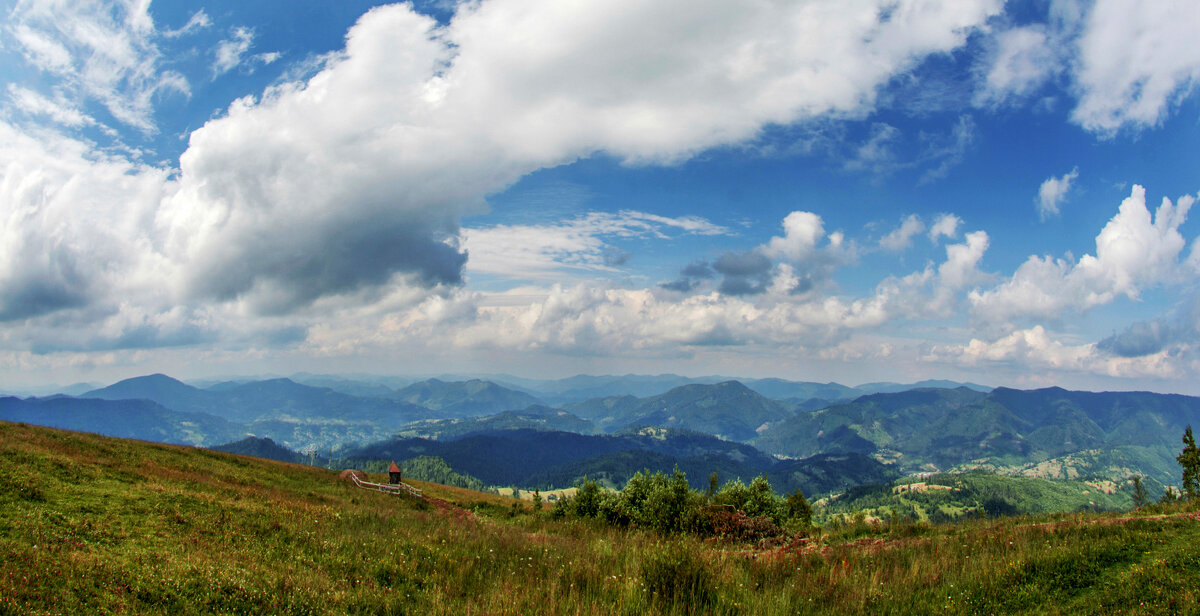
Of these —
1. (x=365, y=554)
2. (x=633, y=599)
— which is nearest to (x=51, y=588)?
(x=365, y=554)

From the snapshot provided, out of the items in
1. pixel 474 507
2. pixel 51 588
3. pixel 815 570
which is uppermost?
pixel 51 588

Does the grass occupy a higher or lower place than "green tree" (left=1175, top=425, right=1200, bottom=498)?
higher

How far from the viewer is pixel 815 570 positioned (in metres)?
10.6

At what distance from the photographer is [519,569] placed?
10555 mm

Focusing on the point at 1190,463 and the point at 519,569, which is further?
the point at 1190,463

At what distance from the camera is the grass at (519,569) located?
8.20 metres

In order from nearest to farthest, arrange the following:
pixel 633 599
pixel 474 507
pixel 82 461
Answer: pixel 633 599 < pixel 82 461 < pixel 474 507

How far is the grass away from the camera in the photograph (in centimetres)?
820

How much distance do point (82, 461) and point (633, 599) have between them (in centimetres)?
2572

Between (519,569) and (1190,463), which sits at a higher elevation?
(519,569)

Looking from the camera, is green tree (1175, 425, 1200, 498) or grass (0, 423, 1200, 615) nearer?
grass (0, 423, 1200, 615)

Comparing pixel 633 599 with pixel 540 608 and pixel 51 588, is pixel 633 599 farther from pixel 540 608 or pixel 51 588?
pixel 51 588

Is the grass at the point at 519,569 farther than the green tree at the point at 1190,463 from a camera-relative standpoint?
No

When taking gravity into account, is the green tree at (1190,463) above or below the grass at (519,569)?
below
